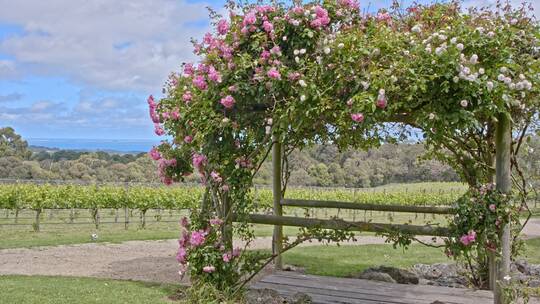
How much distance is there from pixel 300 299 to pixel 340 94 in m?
2.49

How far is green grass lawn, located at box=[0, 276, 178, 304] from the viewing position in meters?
6.30

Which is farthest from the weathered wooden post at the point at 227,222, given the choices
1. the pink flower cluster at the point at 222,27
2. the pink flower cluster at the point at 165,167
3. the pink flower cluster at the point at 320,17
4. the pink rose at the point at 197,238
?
the pink flower cluster at the point at 320,17

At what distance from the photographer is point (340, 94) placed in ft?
16.7

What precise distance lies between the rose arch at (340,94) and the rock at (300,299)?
23.1 inches

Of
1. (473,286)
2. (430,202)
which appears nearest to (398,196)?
(430,202)

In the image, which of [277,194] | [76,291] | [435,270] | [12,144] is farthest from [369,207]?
[12,144]

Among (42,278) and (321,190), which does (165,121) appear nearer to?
(42,278)

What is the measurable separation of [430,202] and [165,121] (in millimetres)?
23230

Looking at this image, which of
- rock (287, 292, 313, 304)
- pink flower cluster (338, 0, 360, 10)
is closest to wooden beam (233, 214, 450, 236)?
rock (287, 292, 313, 304)

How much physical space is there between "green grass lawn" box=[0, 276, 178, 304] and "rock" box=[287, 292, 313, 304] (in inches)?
55.8

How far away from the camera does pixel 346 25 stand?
5438mm

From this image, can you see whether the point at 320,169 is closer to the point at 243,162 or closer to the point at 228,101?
the point at 243,162

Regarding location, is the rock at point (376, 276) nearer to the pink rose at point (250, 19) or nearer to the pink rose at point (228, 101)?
the pink rose at point (228, 101)

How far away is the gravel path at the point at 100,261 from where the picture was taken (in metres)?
8.17
